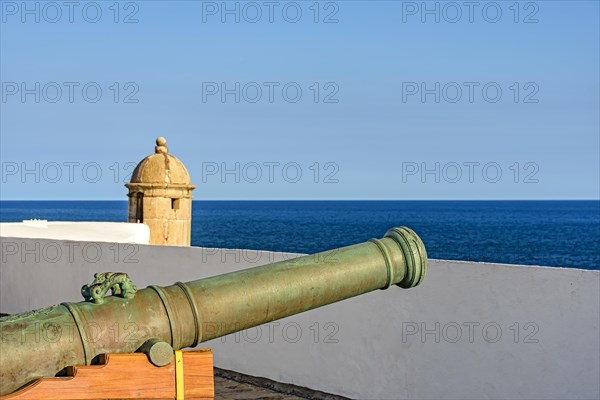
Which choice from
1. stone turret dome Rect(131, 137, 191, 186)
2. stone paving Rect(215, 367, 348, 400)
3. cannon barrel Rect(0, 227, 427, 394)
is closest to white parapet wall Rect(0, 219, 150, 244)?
stone turret dome Rect(131, 137, 191, 186)

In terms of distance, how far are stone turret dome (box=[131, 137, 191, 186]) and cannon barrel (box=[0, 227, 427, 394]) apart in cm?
996

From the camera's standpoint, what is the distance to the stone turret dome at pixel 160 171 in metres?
14.3

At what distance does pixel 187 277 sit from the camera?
8.57 m

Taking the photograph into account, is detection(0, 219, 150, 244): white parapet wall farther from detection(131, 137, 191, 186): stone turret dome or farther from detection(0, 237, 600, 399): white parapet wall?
detection(0, 237, 600, 399): white parapet wall

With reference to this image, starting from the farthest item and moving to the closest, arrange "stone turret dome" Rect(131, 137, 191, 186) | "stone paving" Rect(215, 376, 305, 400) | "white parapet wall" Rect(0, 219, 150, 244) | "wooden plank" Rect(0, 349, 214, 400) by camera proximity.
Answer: "stone turret dome" Rect(131, 137, 191, 186), "white parapet wall" Rect(0, 219, 150, 244), "stone paving" Rect(215, 376, 305, 400), "wooden plank" Rect(0, 349, 214, 400)

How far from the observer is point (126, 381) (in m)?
3.69

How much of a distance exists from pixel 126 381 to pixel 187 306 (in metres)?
0.46

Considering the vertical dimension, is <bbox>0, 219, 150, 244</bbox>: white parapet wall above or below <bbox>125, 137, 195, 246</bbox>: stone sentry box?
below

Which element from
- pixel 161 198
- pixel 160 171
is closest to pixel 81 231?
pixel 161 198

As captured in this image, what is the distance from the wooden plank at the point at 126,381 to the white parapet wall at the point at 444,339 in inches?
122

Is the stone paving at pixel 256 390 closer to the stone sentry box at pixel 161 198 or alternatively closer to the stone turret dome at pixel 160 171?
the stone sentry box at pixel 161 198

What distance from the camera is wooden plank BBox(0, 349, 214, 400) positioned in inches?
139

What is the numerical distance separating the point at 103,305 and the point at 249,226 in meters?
95.3

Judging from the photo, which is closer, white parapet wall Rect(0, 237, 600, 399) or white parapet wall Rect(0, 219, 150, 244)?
white parapet wall Rect(0, 237, 600, 399)
